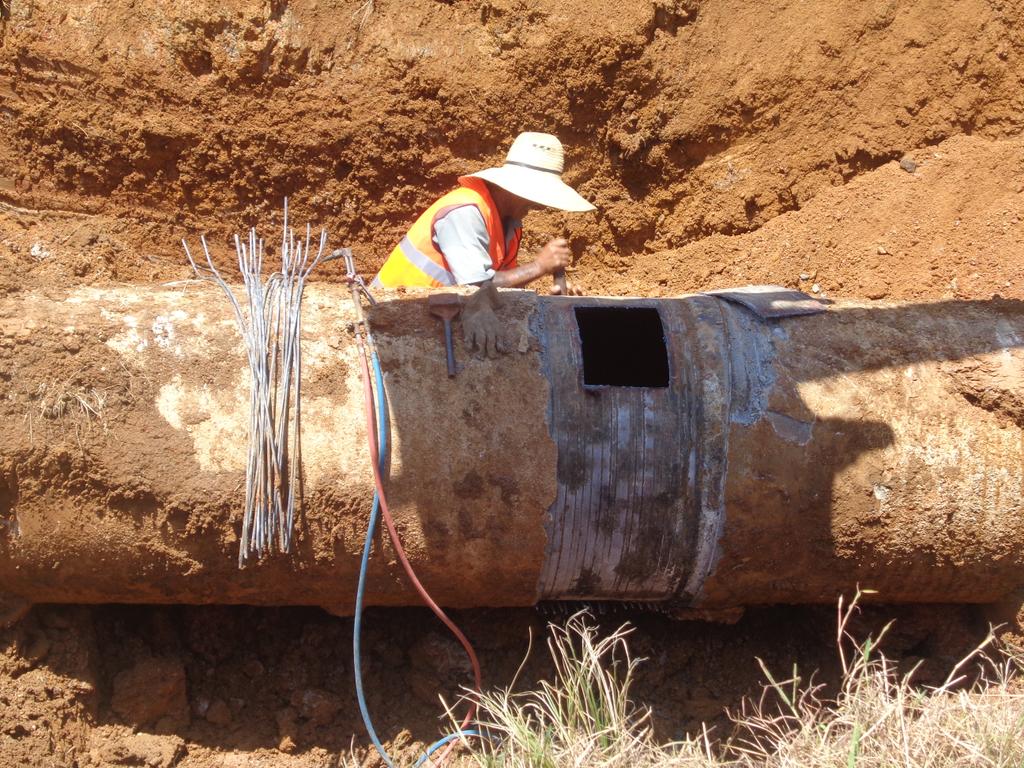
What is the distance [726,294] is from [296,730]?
2.52 m

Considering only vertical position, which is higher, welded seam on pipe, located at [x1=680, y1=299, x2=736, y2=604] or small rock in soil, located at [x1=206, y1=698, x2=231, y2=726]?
welded seam on pipe, located at [x1=680, y1=299, x2=736, y2=604]

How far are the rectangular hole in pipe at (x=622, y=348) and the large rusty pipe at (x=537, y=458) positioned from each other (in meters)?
0.42

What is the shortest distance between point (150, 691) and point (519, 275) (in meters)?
2.27

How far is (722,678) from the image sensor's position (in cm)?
446

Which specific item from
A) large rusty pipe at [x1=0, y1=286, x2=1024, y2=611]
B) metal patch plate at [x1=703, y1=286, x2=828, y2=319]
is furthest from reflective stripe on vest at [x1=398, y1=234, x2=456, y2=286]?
metal patch plate at [x1=703, y1=286, x2=828, y2=319]

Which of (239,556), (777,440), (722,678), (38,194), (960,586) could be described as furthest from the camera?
(38,194)

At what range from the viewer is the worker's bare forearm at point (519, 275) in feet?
13.9

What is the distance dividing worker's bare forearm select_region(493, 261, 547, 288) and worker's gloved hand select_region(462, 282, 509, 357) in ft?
1.65

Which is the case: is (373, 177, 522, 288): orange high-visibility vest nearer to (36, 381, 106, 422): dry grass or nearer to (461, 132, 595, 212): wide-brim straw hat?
(461, 132, 595, 212): wide-brim straw hat

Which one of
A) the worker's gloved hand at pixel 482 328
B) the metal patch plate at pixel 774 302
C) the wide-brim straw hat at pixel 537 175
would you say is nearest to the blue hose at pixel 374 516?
the worker's gloved hand at pixel 482 328

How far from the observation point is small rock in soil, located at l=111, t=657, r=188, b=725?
3.92 meters

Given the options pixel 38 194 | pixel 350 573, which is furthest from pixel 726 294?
pixel 38 194

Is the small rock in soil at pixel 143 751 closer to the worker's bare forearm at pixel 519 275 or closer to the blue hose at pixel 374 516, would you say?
the blue hose at pixel 374 516

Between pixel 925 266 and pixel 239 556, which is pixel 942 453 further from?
pixel 239 556
